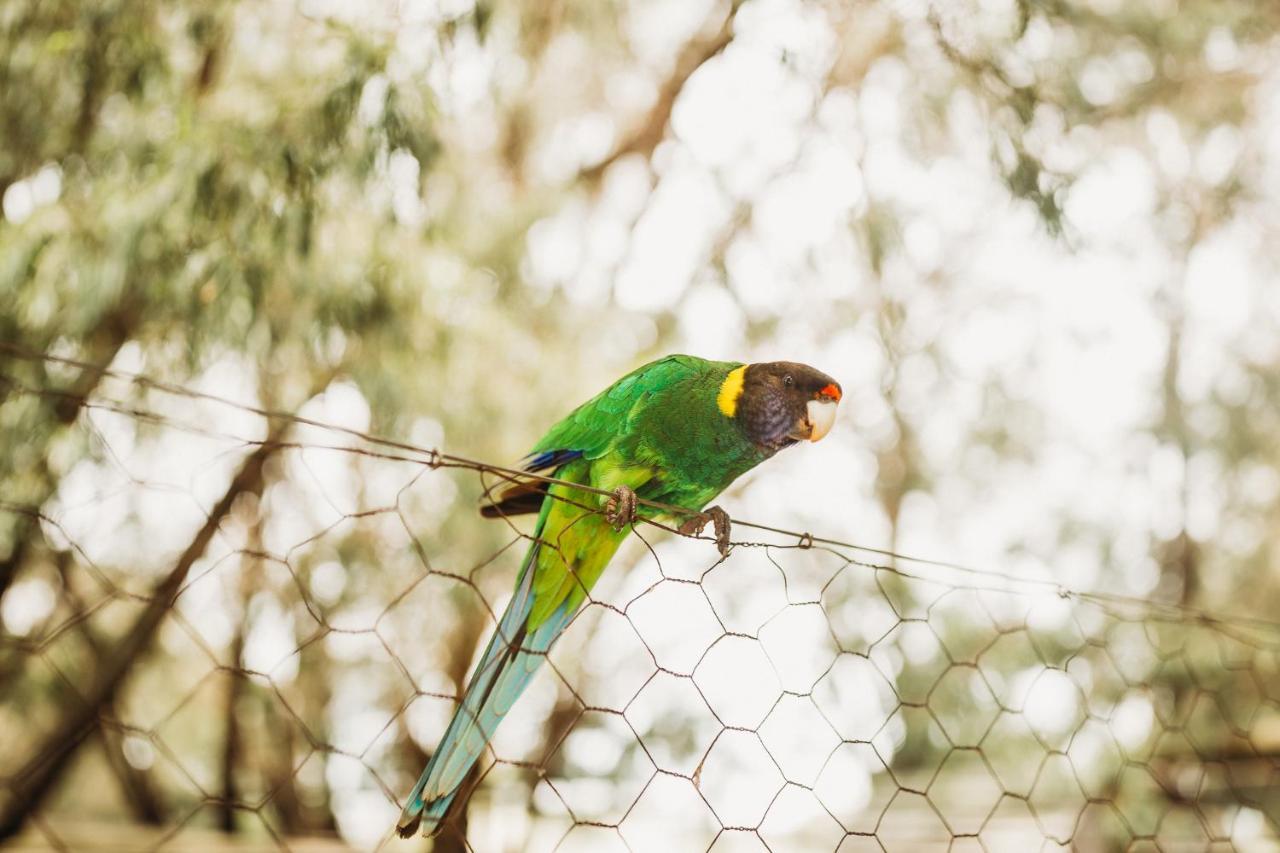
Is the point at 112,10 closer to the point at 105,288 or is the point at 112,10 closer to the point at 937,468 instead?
the point at 105,288

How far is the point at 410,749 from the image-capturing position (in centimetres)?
468

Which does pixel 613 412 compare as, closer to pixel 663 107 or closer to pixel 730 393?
pixel 730 393

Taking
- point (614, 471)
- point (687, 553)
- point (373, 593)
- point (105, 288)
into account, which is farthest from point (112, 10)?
point (687, 553)

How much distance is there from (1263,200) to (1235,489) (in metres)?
1.42

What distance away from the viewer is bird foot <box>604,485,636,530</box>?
57.5 inches

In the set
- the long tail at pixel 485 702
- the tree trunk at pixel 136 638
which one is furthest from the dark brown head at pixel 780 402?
the tree trunk at pixel 136 638

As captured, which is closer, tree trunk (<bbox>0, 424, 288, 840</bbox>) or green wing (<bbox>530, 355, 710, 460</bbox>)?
green wing (<bbox>530, 355, 710, 460</bbox>)

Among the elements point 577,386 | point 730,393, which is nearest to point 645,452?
point 730,393

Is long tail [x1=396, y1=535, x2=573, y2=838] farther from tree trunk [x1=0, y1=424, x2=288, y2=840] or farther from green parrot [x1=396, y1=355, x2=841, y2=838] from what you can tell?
tree trunk [x1=0, y1=424, x2=288, y2=840]

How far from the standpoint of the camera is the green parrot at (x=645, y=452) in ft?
5.03

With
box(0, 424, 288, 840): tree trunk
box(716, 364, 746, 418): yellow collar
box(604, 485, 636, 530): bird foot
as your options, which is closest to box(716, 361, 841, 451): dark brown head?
box(716, 364, 746, 418): yellow collar

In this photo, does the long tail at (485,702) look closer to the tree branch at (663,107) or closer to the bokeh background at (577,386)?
the bokeh background at (577,386)

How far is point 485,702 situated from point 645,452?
0.52 metres

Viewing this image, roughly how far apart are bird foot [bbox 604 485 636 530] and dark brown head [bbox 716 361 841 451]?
26 cm
